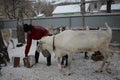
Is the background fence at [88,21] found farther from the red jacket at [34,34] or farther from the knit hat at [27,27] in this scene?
the knit hat at [27,27]

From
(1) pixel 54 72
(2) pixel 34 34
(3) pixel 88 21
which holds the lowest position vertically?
(1) pixel 54 72

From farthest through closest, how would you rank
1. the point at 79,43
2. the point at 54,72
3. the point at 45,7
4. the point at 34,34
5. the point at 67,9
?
the point at 45,7 → the point at 67,9 → the point at 34,34 → the point at 54,72 → the point at 79,43

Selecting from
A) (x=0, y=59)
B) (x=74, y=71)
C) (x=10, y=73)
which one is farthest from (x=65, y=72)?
(x=0, y=59)

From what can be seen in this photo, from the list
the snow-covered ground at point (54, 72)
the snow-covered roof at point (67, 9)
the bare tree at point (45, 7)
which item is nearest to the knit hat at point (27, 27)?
the snow-covered ground at point (54, 72)

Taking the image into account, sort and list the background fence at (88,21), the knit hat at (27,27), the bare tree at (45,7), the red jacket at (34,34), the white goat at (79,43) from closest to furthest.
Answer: the white goat at (79,43) < the knit hat at (27,27) < the red jacket at (34,34) < the background fence at (88,21) < the bare tree at (45,7)

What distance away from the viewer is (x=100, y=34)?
26.4ft

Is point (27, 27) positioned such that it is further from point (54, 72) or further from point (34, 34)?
point (54, 72)

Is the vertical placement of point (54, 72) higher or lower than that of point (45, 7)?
higher

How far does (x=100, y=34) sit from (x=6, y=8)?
21218 millimetres

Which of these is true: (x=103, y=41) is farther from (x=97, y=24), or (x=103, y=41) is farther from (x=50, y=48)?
(x=97, y=24)

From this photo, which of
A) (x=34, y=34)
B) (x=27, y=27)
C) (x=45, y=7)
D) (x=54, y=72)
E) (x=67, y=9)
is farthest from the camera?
(x=45, y=7)

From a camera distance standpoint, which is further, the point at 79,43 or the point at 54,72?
the point at 54,72

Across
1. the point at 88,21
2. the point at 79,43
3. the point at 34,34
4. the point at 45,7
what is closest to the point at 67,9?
the point at 45,7

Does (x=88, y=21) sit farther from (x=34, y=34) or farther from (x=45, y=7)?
(x=45, y=7)
